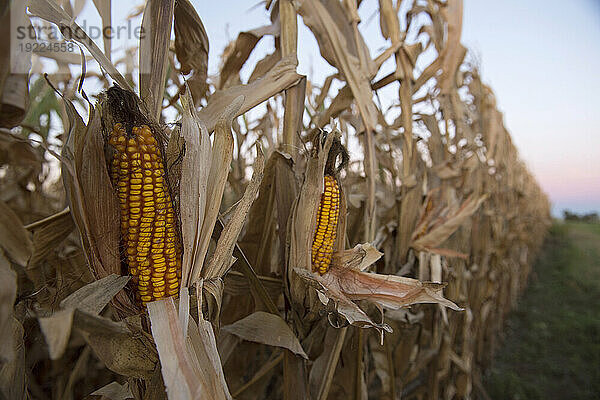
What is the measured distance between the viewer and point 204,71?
40.5 inches

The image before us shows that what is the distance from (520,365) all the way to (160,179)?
4243mm

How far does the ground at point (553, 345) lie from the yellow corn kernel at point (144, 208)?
334cm

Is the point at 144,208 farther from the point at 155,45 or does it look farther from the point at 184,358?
the point at 155,45

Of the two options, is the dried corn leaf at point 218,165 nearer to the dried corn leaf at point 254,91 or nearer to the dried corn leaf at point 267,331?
the dried corn leaf at point 254,91

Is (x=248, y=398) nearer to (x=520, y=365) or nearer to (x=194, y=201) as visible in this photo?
(x=194, y=201)

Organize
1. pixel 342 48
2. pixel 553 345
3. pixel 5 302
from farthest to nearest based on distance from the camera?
pixel 553 345
pixel 342 48
pixel 5 302

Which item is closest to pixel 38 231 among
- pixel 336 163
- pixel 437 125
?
pixel 336 163

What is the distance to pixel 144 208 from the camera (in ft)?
2.04

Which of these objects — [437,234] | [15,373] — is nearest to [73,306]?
[15,373]

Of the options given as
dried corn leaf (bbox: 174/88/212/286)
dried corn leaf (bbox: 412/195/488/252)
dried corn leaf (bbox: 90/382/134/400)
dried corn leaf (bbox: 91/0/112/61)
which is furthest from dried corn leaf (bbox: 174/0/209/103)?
dried corn leaf (bbox: 412/195/488/252)

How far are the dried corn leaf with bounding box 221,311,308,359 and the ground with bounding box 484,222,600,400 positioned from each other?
2.94 meters

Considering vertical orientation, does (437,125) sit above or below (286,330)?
above

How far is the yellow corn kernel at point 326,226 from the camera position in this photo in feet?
2.89

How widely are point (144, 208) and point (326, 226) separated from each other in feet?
1.36
